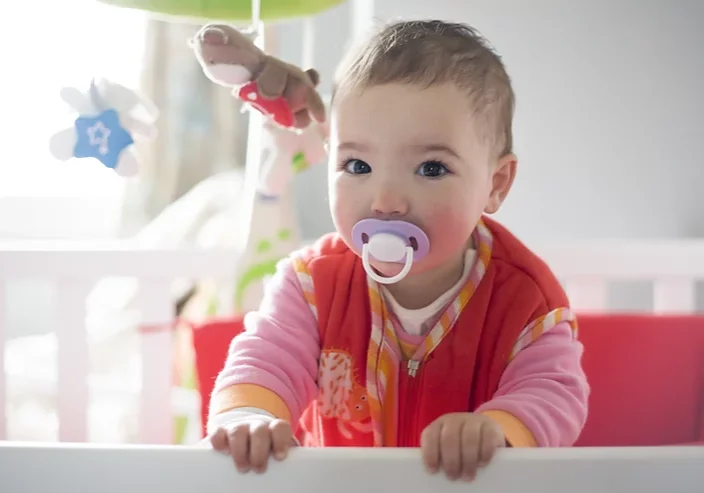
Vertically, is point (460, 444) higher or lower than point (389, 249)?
lower

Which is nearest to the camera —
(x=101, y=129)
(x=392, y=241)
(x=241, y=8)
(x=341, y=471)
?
(x=341, y=471)

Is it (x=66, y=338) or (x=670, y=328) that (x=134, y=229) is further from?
(x=670, y=328)

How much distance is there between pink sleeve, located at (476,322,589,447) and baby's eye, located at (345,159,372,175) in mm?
209

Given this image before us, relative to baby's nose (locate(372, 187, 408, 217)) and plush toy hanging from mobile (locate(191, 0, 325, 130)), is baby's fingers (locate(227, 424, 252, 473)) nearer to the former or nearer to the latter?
baby's nose (locate(372, 187, 408, 217))

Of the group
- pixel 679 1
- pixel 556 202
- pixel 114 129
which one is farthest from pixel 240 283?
pixel 679 1

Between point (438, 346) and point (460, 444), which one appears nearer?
point (460, 444)

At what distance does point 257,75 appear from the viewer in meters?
0.74

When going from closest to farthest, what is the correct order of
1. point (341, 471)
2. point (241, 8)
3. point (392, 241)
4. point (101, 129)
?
point (341, 471) → point (392, 241) → point (101, 129) → point (241, 8)

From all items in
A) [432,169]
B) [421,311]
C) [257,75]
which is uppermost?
[257,75]

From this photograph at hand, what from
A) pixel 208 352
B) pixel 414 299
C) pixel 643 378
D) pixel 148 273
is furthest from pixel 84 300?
pixel 643 378

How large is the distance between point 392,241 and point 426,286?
159 mm

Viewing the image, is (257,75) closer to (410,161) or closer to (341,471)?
(410,161)

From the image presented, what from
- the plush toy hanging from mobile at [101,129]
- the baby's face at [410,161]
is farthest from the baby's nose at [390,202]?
the plush toy hanging from mobile at [101,129]

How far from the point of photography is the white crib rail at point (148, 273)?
37.6 inches
